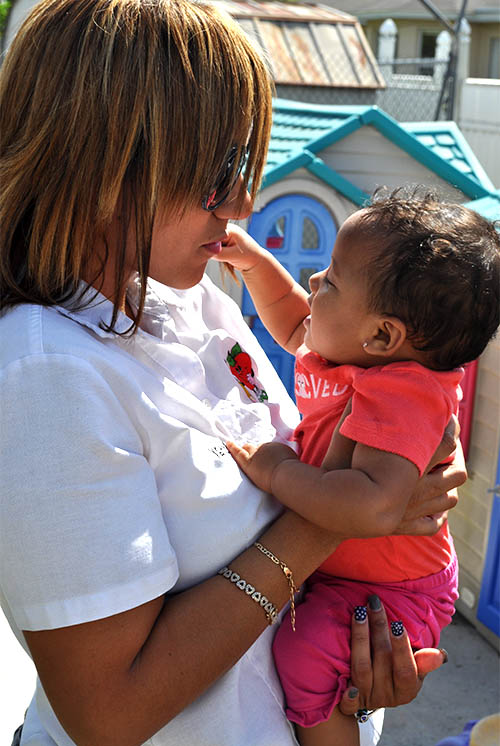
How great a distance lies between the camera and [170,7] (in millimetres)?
1319

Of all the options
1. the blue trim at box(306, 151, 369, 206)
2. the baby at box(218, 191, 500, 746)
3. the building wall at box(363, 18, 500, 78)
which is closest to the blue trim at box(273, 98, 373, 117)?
the blue trim at box(306, 151, 369, 206)

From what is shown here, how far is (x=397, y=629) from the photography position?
1547 mm

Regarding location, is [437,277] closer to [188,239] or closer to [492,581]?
[188,239]

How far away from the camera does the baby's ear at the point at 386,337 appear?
5.08 ft

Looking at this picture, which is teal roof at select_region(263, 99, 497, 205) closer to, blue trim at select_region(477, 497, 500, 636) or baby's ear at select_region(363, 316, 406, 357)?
blue trim at select_region(477, 497, 500, 636)

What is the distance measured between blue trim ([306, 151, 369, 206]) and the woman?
265cm

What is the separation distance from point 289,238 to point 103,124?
9.53ft

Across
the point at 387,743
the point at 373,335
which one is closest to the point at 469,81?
the point at 387,743

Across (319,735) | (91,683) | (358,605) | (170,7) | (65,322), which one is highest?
(170,7)

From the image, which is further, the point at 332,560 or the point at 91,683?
the point at 332,560

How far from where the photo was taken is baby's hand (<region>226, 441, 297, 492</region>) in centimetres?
145

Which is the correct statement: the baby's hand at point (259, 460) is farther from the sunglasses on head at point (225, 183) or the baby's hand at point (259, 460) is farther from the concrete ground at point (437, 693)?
the concrete ground at point (437, 693)

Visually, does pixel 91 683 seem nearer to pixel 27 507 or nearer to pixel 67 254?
pixel 27 507

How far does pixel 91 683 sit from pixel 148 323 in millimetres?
660
